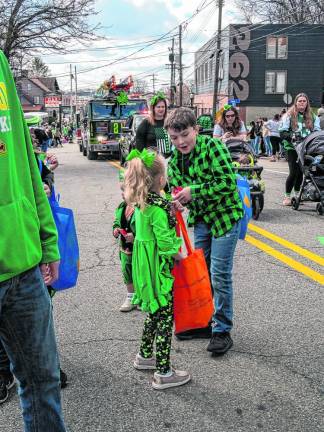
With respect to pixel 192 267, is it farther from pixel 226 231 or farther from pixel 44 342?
pixel 44 342

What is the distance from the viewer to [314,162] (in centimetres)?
793

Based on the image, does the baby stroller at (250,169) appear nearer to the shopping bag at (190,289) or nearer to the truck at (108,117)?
the shopping bag at (190,289)

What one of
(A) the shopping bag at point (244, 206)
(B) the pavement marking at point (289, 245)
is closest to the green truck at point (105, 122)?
(B) the pavement marking at point (289, 245)

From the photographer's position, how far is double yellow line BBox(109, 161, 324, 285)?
5.18 m

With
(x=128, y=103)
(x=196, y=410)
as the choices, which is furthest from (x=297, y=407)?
(x=128, y=103)

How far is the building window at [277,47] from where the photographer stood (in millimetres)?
41625

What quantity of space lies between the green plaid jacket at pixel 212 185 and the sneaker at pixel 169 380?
0.96 meters

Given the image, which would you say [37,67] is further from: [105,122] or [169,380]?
[169,380]

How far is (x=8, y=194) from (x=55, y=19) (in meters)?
18.1

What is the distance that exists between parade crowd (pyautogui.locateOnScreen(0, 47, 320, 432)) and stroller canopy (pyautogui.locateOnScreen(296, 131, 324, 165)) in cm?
469

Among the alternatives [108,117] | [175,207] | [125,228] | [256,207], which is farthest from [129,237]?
[108,117]

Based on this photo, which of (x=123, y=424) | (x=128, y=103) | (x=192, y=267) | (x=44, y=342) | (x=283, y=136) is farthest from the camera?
(x=128, y=103)

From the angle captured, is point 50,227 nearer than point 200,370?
Yes

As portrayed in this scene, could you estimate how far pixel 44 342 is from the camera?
1.84 meters
